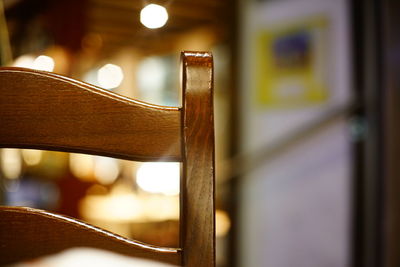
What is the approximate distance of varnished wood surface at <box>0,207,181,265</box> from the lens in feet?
1.50

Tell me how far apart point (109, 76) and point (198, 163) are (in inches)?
262

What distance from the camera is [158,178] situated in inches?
205

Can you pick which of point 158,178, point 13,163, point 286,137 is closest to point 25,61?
point 13,163

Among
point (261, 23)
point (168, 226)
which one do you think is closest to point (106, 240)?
point (261, 23)

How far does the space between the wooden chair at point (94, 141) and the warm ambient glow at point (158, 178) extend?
4.51 metres

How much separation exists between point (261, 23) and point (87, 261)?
2701 millimetres

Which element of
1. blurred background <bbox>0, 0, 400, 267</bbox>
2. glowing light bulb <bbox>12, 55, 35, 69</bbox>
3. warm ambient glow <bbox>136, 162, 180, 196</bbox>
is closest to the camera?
blurred background <bbox>0, 0, 400, 267</bbox>

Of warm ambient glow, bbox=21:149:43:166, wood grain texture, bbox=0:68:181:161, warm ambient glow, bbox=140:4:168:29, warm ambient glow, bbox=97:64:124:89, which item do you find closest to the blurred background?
warm ambient glow, bbox=21:149:43:166

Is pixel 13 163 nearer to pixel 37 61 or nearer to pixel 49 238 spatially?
pixel 37 61

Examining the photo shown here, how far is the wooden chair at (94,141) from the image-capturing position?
462 mm

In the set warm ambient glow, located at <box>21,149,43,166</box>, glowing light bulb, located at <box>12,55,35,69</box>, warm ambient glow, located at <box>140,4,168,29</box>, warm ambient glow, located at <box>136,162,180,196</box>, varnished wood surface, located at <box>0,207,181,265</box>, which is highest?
glowing light bulb, located at <box>12,55,35,69</box>

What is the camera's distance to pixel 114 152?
1.54 feet

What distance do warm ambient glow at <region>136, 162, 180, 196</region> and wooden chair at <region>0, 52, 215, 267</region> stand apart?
4.51 meters

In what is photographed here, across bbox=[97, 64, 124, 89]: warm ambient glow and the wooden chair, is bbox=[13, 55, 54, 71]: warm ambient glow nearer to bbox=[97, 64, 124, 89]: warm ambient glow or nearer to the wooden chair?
bbox=[97, 64, 124, 89]: warm ambient glow
